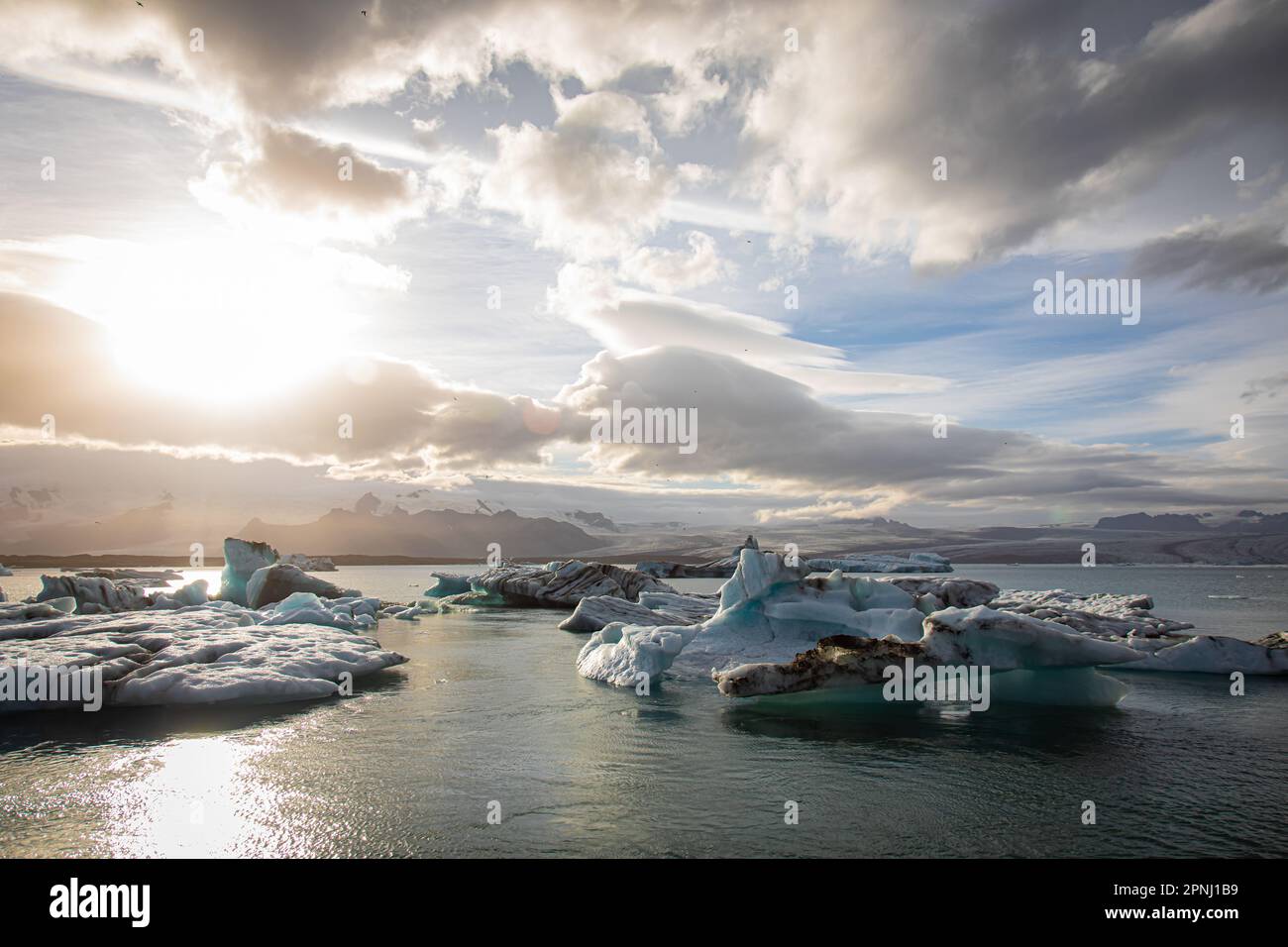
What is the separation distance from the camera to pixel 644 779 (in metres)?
9.82

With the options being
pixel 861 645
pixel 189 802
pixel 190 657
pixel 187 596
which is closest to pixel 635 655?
pixel 861 645

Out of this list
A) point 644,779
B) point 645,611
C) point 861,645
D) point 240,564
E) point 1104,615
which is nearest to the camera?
point 644,779

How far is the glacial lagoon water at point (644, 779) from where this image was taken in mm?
7602

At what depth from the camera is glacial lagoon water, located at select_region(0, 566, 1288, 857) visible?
24.9ft

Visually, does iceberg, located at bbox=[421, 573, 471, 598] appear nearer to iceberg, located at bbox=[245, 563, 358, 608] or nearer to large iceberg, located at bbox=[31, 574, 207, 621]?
iceberg, located at bbox=[245, 563, 358, 608]

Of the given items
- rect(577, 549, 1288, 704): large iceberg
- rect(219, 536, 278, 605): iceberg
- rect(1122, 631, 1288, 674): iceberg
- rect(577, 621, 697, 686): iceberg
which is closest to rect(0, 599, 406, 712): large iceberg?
rect(577, 621, 697, 686): iceberg

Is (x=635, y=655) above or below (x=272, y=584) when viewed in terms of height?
above

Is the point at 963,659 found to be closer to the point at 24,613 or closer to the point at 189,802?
the point at 189,802

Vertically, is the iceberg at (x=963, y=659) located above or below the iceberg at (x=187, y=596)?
above

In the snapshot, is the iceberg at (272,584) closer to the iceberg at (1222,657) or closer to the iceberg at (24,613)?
the iceberg at (24,613)

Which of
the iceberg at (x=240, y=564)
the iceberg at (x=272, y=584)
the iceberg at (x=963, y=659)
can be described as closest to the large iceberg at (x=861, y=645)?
the iceberg at (x=963, y=659)

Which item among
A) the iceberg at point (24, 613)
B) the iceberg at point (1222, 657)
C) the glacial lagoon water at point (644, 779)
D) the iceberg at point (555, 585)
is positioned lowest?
the iceberg at point (555, 585)

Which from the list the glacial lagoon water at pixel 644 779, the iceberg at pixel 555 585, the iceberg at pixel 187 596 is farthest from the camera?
the iceberg at pixel 555 585
